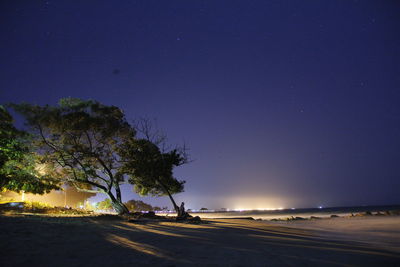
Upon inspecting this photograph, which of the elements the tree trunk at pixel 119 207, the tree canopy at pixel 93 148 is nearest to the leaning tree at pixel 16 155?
the tree canopy at pixel 93 148

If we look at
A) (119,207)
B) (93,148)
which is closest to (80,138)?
(93,148)

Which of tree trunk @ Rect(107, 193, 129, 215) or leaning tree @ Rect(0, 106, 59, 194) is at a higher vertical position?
leaning tree @ Rect(0, 106, 59, 194)

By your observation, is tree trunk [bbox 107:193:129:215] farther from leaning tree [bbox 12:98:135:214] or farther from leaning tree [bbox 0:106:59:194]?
leaning tree [bbox 0:106:59:194]

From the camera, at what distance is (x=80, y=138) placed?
750 inches

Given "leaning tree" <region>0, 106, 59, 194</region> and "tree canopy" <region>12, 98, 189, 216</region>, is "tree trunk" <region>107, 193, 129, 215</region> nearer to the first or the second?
"tree canopy" <region>12, 98, 189, 216</region>

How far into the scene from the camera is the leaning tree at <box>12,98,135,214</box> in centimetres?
1798

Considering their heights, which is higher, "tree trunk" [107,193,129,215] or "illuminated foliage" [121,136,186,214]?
"illuminated foliage" [121,136,186,214]

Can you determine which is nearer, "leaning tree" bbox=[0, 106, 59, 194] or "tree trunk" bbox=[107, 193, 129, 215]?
"leaning tree" bbox=[0, 106, 59, 194]

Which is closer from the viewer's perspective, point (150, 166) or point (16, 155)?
point (16, 155)

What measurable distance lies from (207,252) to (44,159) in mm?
17031

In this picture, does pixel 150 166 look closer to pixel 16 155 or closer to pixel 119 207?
pixel 119 207

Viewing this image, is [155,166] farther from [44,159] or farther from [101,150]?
[44,159]

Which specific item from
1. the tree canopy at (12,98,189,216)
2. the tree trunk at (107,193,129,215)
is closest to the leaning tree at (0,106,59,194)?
the tree canopy at (12,98,189,216)

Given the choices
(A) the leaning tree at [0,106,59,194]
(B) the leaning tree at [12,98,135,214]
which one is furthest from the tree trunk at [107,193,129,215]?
(A) the leaning tree at [0,106,59,194]
